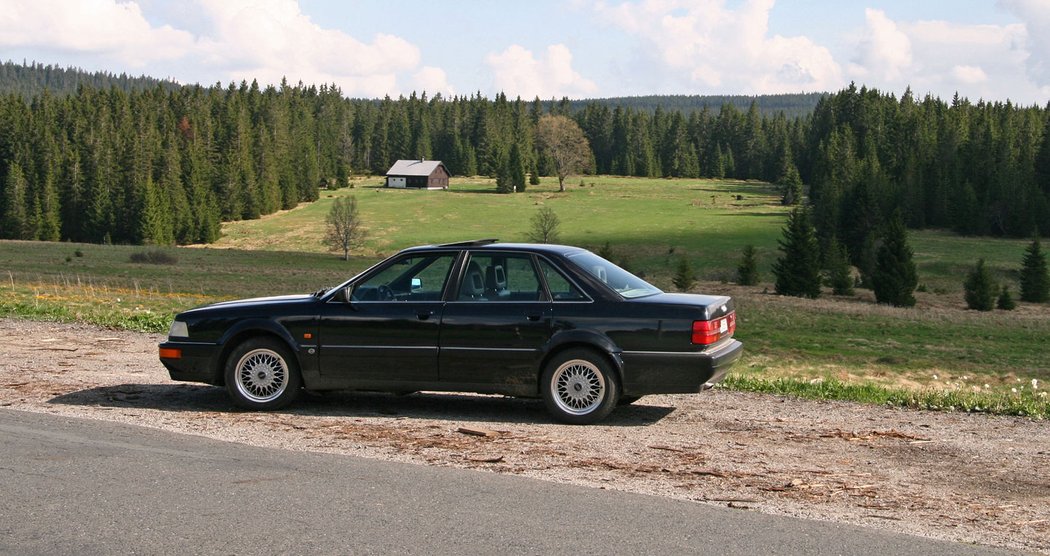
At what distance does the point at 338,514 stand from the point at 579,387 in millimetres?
3567

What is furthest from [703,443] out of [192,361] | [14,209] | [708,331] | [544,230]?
[14,209]

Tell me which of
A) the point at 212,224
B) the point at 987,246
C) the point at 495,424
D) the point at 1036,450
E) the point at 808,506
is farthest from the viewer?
the point at 212,224

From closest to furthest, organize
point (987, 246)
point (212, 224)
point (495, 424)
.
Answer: point (495, 424)
point (987, 246)
point (212, 224)

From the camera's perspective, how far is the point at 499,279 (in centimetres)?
999

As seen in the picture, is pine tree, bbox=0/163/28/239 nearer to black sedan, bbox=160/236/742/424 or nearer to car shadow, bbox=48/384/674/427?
car shadow, bbox=48/384/674/427

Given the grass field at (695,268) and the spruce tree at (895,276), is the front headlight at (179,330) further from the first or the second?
the spruce tree at (895,276)

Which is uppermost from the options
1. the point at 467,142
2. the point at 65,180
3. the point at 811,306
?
the point at 467,142

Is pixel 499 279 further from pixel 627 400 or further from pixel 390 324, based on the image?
pixel 627 400

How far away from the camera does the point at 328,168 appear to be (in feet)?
534

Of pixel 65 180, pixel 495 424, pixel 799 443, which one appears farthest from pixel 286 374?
pixel 65 180

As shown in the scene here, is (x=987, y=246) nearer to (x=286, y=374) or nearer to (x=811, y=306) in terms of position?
(x=811, y=306)

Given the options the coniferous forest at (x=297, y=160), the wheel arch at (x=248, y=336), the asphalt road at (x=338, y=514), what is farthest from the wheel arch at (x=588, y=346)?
the coniferous forest at (x=297, y=160)

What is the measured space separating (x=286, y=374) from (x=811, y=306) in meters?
41.0

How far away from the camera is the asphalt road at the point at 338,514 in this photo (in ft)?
19.2
